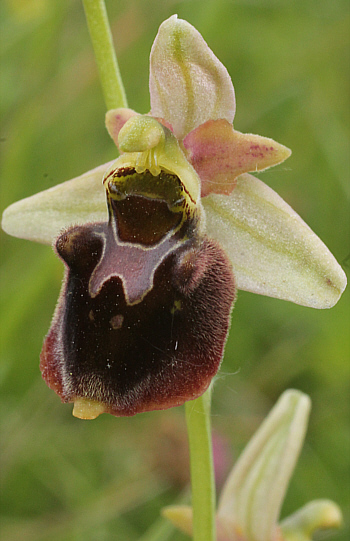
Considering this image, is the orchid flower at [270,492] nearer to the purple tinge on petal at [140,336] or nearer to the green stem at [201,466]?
the green stem at [201,466]

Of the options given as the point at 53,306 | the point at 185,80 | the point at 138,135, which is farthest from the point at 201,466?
the point at 53,306

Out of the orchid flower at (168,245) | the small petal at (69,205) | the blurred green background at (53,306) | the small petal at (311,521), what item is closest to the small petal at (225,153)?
the orchid flower at (168,245)

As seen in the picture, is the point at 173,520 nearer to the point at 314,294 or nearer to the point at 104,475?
the point at 314,294

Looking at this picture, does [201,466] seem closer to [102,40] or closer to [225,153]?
[225,153]

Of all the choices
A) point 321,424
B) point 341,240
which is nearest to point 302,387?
point 321,424

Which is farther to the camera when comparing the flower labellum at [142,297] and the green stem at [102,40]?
the green stem at [102,40]

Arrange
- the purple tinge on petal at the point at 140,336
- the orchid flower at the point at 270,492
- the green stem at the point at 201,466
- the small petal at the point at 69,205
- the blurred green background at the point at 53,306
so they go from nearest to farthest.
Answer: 1. the purple tinge on petal at the point at 140,336
2. the green stem at the point at 201,466
3. the small petal at the point at 69,205
4. the orchid flower at the point at 270,492
5. the blurred green background at the point at 53,306

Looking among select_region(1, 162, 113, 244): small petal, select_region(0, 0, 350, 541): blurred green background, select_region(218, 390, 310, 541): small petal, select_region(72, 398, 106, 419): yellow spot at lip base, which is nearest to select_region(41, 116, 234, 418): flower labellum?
A: select_region(72, 398, 106, 419): yellow spot at lip base

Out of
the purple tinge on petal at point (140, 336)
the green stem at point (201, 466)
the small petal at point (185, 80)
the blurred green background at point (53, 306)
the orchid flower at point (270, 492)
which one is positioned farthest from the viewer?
the blurred green background at point (53, 306)
